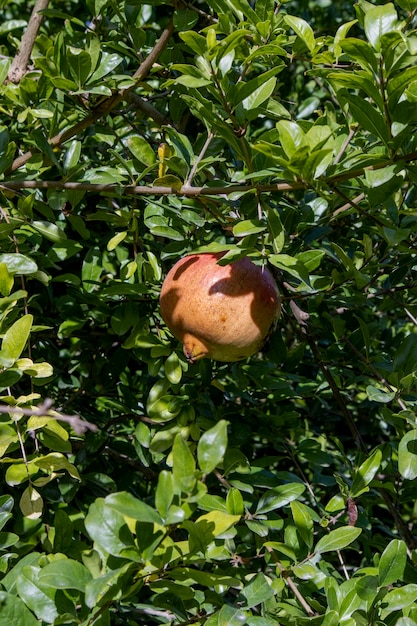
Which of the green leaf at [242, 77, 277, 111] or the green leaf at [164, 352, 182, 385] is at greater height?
the green leaf at [242, 77, 277, 111]

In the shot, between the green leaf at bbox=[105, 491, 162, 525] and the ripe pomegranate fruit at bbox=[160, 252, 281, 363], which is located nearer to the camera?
the green leaf at bbox=[105, 491, 162, 525]

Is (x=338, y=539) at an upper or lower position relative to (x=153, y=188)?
lower

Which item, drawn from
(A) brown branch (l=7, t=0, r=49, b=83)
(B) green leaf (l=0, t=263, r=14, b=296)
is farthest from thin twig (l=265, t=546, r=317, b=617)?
(A) brown branch (l=7, t=0, r=49, b=83)

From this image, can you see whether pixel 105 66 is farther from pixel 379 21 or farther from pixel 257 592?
pixel 257 592

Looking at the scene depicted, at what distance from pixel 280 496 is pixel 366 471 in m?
0.14

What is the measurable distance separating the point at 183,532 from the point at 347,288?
585mm

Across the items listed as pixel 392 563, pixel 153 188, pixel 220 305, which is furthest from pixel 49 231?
pixel 392 563

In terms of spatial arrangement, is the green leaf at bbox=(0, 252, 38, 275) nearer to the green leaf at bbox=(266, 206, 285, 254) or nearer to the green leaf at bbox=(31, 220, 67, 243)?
the green leaf at bbox=(31, 220, 67, 243)

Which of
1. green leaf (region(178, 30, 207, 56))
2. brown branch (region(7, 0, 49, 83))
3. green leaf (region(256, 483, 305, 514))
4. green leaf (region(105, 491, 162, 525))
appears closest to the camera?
green leaf (region(105, 491, 162, 525))

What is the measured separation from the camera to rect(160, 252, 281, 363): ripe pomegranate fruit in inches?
41.0

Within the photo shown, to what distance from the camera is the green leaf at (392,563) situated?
40.2 inches

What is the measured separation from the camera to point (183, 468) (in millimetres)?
730

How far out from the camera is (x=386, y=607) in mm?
999

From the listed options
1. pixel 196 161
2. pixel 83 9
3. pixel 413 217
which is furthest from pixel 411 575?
pixel 83 9
